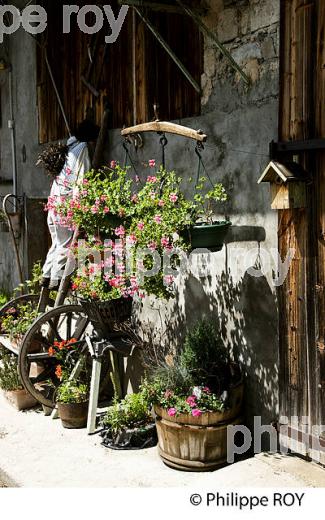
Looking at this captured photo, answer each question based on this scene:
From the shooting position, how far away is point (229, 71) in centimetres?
498

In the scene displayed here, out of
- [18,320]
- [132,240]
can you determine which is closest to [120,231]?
[132,240]

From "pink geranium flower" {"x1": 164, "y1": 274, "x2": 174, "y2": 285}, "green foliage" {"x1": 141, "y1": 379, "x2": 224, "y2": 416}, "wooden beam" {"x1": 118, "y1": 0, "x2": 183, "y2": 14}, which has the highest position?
"wooden beam" {"x1": 118, "y1": 0, "x2": 183, "y2": 14}

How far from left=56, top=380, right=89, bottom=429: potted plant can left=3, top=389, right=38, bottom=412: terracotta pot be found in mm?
696

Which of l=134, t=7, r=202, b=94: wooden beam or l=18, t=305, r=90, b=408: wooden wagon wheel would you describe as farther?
l=18, t=305, r=90, b=408: wooden wagon wheel

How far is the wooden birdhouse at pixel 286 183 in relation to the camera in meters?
4.19

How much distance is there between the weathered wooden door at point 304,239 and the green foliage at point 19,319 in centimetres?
297

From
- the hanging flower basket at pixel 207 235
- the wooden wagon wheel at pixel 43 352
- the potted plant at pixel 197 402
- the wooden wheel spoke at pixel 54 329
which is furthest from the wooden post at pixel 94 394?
the hanging flower basket at pixel 207 235

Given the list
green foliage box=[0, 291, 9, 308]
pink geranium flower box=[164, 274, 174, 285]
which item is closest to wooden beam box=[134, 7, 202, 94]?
pink geranium flower box=[164, 274, 174, 285]

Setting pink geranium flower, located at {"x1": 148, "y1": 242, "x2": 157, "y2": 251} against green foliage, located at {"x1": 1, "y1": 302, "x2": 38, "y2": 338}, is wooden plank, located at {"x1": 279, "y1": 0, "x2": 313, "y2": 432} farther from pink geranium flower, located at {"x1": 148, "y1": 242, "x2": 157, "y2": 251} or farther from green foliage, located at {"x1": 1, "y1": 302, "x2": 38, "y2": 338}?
green foliage, located at {"x1": 1, "y1": 302, "x2": 38, "y2": 338}

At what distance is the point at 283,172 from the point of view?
4.17 meters

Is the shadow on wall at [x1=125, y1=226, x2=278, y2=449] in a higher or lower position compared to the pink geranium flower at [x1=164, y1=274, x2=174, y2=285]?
lower

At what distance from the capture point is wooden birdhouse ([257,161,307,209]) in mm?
4191

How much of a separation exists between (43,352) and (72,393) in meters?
0.76

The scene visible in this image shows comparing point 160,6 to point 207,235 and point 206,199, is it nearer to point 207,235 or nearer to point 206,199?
point 206,199
